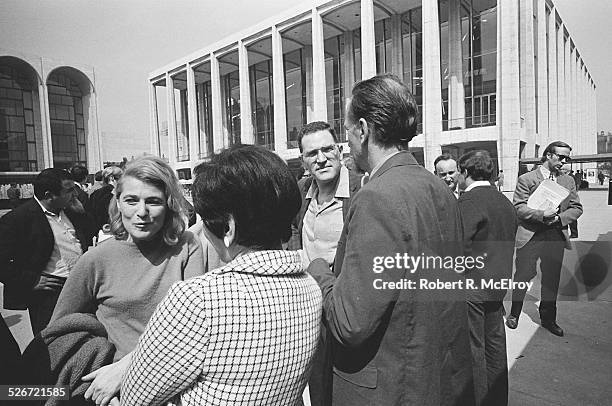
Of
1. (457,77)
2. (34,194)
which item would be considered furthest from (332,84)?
(34,194)

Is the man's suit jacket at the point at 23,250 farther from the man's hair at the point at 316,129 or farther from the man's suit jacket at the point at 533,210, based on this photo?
→ the man's suit jacket at the point at 533,210

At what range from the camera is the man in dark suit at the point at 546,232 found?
12.4 ft

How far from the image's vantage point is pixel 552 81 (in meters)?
24.4

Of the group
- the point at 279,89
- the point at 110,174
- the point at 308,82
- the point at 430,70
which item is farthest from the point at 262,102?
the point at 110,174

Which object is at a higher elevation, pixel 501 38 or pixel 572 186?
pixel 501 38

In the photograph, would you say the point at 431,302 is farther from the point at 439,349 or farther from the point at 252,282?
the point at 252,282

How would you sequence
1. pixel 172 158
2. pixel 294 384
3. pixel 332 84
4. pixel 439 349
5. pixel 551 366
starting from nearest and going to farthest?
pixel 294 384
pixel 439 349
pixel 551 366
pixel 332 84
pixel 172 158

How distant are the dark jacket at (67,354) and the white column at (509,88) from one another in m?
21.2

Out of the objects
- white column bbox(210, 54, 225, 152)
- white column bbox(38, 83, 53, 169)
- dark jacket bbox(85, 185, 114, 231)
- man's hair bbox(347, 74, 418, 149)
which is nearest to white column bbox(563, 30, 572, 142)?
white column bbox(210, 54, 225, 152)

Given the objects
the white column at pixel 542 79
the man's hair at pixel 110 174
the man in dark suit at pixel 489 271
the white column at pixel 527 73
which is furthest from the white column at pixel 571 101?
the man's hair at pixel 110 174

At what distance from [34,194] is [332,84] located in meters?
28.2

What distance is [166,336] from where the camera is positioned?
33.0 inches

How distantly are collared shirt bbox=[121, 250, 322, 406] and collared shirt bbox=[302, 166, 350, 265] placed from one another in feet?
3.98

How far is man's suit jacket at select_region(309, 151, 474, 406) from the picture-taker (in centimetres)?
110
